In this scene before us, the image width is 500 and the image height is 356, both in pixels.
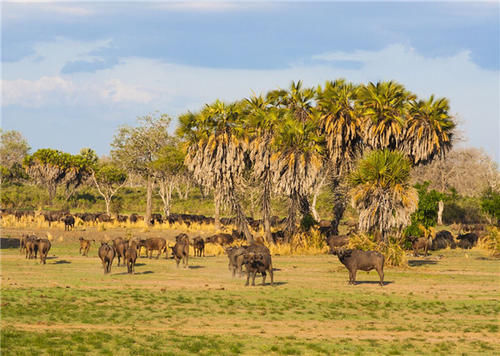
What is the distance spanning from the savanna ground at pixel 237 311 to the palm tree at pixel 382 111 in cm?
1370

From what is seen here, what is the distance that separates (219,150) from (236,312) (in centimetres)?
2689

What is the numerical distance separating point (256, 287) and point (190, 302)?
458cm

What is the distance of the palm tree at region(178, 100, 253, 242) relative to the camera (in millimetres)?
46406

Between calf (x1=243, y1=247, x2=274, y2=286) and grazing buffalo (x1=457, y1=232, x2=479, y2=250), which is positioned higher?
grazing buffalo (x1=457, y1=232, x2=479, y2=250)

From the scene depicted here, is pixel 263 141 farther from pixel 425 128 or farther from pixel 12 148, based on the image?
pixel 12 148

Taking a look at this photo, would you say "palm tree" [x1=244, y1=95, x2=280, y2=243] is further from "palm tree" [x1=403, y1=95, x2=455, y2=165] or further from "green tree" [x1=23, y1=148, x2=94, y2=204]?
"green tree" [x1=23, y1=148, x2=94, y2=204]

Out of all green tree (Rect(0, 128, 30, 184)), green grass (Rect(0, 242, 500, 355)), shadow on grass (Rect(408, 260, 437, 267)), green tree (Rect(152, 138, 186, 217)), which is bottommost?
green grass (Rect(0, 242, 500, 355))

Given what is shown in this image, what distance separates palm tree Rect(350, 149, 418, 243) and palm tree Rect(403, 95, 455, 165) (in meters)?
12.7

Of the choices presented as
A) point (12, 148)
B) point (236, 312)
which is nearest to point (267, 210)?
point (236, 312)

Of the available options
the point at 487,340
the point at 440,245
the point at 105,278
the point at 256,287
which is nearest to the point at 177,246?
the point at 105,278

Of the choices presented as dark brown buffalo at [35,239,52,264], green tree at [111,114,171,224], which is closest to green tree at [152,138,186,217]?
green tree at [111,114,171,224]

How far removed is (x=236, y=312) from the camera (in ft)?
66.1

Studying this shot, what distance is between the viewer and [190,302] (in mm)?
21844

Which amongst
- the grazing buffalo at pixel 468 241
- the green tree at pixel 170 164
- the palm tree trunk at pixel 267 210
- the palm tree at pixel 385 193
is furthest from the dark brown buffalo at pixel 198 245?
the green tree at pixel 170 164
